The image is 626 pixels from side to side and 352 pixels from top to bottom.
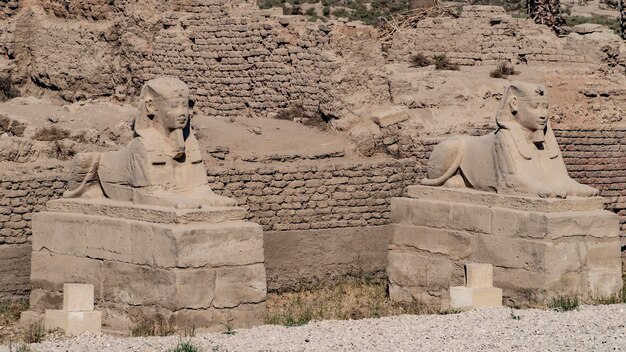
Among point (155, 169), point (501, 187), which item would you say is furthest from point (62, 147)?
point (501, 187)

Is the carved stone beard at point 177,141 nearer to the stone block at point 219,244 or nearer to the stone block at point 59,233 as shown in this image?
the stone block at point 219,244

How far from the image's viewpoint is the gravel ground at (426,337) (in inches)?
590

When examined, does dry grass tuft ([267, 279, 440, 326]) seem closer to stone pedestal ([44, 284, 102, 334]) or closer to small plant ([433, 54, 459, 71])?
stone pedestal ([44, 284, 102, 334])

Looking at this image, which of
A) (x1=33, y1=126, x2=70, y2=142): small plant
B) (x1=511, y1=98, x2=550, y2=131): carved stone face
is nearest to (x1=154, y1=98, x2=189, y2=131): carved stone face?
(x1=511, y1=98, x2=550, y2=131): carved stone face

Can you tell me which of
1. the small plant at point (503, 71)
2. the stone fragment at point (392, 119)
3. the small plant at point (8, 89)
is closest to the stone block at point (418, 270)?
the stone fragment at point (392, 119)

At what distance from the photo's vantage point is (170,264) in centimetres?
1677

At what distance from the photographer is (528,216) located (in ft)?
59.7

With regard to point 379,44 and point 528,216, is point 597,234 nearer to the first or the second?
point 528,216

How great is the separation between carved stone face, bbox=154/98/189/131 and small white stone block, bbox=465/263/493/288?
3.17m

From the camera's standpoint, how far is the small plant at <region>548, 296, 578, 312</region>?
17.1 m

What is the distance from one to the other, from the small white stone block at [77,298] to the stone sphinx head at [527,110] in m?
4.94

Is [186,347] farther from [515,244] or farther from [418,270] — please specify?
[418,270]

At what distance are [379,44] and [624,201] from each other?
15.3 ft

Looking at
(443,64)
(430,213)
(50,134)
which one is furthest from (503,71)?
(430,213)
